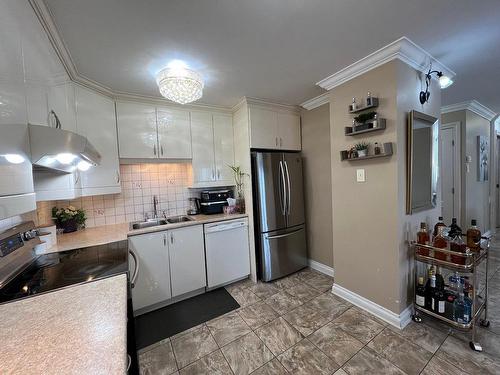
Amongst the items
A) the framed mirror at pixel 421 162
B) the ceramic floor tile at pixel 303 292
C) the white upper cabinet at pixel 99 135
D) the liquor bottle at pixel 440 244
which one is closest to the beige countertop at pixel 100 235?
the white upper cabinet at pixel 99 135

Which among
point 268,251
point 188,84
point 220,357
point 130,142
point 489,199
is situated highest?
point 188,84

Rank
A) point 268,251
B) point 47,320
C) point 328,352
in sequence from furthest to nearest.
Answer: point 268,251 → point 328,352 → point 47,320

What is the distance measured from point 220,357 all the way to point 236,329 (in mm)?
295

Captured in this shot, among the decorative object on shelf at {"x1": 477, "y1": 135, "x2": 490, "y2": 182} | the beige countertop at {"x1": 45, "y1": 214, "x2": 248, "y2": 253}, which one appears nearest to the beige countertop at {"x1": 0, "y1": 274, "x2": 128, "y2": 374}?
the beige countertop at {"x1": 45, "y1": 214, "x2": 248, "y2": 253}

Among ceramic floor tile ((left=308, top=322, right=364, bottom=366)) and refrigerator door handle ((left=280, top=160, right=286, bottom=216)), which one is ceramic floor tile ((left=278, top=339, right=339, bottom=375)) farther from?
refrigerator door handle ((left=280, top=160, right=286, bottom=216))

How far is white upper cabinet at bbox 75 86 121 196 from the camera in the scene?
191 centimetres

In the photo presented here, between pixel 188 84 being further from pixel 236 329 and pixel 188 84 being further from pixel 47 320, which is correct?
pixel 236 329

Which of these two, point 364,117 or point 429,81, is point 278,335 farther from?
point 429,81

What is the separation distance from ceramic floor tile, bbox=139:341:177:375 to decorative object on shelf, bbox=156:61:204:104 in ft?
6.71

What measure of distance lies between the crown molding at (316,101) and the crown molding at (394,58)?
43cm

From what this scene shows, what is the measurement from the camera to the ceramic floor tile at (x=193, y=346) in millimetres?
1597

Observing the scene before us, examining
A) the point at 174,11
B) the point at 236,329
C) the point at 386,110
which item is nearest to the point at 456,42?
the point at 386,110

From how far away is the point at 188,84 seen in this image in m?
1.70

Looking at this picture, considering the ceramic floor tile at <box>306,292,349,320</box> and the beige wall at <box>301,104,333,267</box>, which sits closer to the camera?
the ceramic floor tile at <box>306,292,349,320</box>
